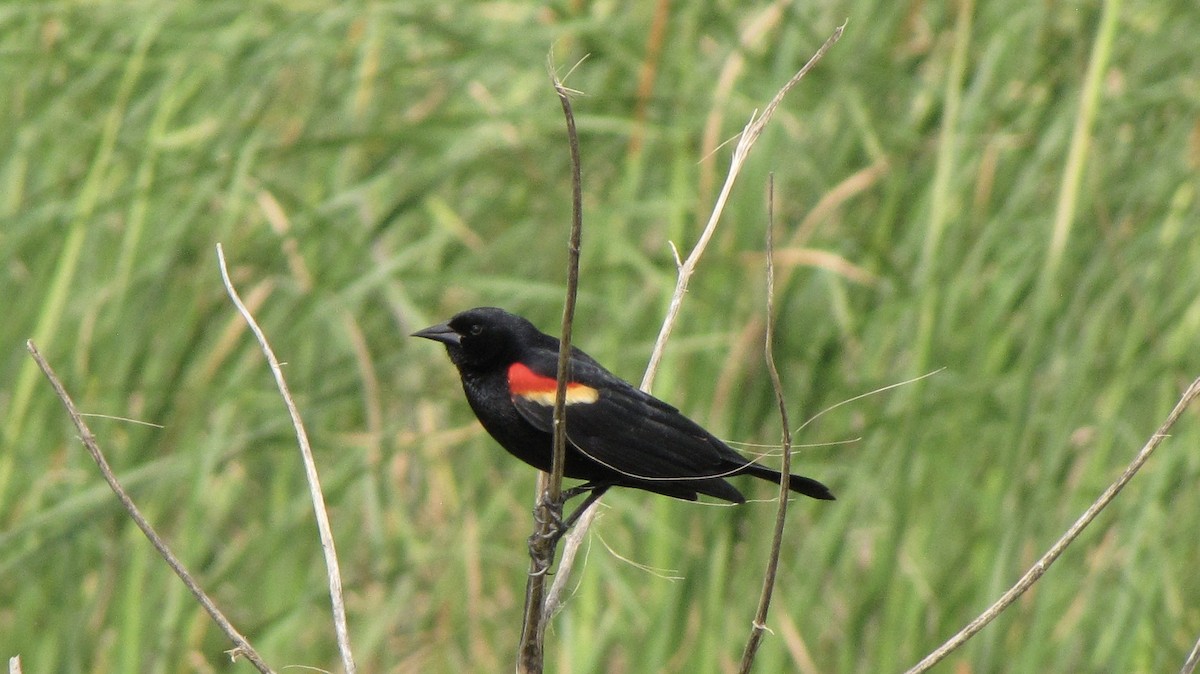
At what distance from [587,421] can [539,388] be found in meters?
0.11

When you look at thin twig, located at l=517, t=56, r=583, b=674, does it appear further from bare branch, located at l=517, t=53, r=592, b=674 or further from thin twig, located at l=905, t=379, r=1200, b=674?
thin twig, located at l=905, t=379, r=1200, b=674

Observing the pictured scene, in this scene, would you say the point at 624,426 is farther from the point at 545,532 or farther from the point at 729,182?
the point at 729,182

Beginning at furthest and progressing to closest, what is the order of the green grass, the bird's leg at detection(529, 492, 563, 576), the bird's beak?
1. the green grass
2. the bird's beak
3. the bird's leg at detection(529, 492, 563, 576)

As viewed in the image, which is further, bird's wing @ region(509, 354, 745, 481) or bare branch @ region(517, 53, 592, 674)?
bird's wing @ region(509, 354, 745, 481)

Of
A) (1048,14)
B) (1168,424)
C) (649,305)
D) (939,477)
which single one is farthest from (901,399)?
(1168,424)

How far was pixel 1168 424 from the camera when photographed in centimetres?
131

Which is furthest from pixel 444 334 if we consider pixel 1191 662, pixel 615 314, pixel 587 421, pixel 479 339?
pixel 1191 662

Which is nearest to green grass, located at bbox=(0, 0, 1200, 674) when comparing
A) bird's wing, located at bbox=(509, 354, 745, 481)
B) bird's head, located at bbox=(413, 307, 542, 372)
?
bird's head, located at bbox=(413, 307, 542, 372)

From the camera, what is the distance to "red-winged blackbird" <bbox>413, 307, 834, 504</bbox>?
5.74 feet

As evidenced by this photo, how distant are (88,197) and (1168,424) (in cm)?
233

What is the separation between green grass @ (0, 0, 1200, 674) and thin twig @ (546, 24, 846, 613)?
90cm

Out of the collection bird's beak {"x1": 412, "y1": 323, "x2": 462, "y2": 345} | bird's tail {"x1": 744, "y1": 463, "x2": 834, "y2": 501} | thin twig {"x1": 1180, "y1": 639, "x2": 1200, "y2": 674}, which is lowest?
thin twig {"x1": 1180, "y1": 639, "x2": 1200, "y2": 674}

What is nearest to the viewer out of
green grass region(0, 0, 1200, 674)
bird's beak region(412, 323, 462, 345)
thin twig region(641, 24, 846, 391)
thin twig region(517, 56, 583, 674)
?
thin twig region(517, 56, 583, 674)

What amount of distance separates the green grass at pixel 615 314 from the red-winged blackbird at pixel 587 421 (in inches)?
31.2
